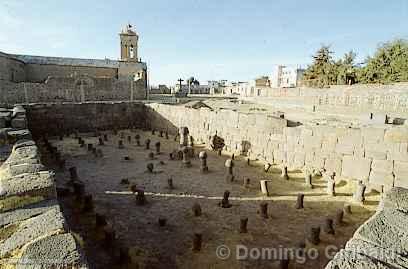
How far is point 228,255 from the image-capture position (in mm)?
4562

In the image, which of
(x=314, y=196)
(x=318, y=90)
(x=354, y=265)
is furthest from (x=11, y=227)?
(x=318, y=90)

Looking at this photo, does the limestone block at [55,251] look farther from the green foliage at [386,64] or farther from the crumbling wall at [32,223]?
the green foliage at [386,64]

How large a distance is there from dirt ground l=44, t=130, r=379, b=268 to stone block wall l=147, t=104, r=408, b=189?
0.50 m

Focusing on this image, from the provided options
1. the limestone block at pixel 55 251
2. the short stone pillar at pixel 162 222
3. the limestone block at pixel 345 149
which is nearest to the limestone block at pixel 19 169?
the limestone block at pixel 55 251

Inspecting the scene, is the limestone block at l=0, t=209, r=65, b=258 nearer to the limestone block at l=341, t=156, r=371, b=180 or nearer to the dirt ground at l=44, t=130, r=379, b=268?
the dirt ground at l=44, t=130, r=379, b=268

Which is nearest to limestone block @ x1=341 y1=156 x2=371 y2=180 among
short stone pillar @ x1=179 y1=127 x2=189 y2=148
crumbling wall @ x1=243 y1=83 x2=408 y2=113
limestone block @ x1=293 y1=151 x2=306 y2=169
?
limestone block @ x1=293 y1=151 x2=306 y2=169

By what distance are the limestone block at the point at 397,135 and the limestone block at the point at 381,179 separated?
32.7 inches

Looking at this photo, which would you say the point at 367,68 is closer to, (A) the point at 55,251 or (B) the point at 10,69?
(A) the point at 55,251

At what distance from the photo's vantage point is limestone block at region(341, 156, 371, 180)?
24.3 feet

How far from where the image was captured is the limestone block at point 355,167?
7406 millimetres

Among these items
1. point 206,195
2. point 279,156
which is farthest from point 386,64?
point 206,195

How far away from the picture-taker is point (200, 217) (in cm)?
581

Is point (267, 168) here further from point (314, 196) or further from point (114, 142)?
point (114, 142)

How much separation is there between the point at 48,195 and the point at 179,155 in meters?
7.24
